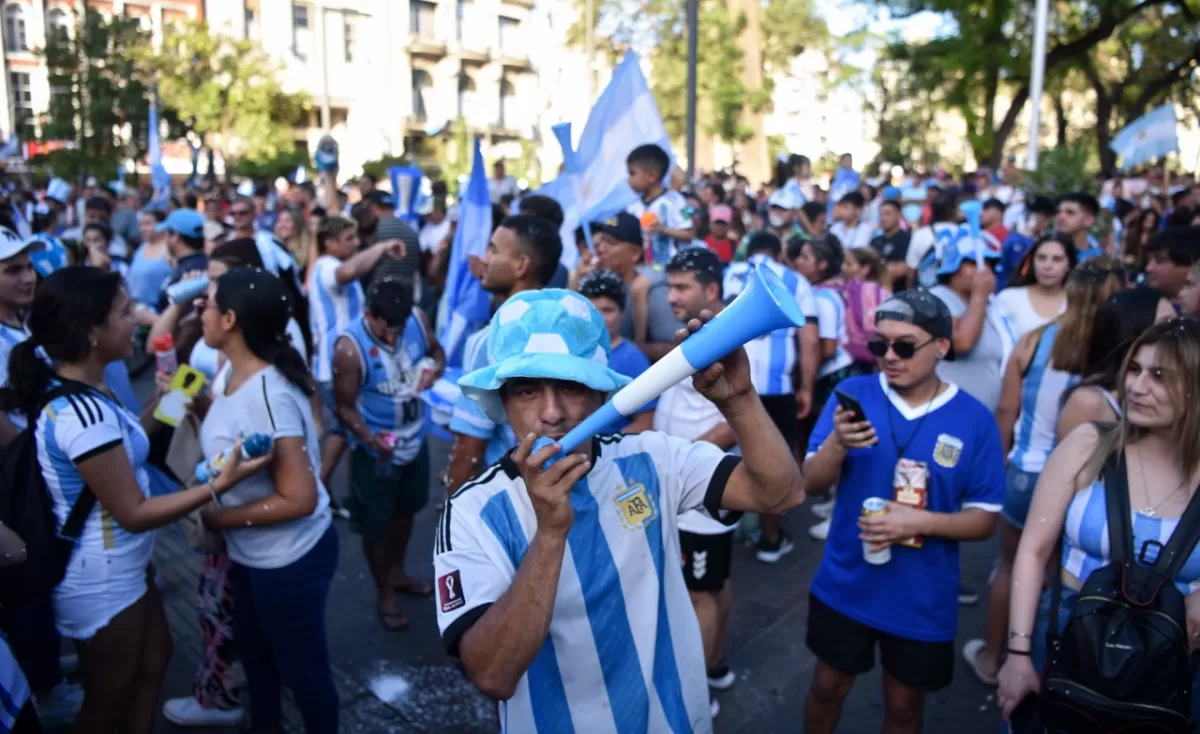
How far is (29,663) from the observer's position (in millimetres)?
3439

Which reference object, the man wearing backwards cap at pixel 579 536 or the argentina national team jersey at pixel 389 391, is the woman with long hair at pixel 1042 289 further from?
the man wearing backwards cap at pixel 579 536

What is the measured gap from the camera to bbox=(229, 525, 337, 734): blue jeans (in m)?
3.00

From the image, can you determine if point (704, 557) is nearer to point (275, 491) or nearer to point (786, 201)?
point (275, 491)

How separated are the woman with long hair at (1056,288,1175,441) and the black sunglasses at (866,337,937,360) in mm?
646

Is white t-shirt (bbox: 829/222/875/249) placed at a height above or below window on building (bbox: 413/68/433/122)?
below

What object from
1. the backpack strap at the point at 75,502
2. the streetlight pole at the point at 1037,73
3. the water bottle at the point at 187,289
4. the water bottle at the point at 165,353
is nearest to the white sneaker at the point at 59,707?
the backpack strap at the point at 75,502

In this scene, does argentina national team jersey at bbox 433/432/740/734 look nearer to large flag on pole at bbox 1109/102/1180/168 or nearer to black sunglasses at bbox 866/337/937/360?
black sunglasses at bbox 866/337/937/360

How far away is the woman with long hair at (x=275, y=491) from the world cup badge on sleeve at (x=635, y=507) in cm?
148

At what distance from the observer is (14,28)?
127 ft

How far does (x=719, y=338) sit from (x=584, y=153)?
4850 mm

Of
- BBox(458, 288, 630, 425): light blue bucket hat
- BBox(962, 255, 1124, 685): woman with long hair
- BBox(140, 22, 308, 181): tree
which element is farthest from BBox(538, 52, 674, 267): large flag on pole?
BBox(140, 22, 308, 181): tree

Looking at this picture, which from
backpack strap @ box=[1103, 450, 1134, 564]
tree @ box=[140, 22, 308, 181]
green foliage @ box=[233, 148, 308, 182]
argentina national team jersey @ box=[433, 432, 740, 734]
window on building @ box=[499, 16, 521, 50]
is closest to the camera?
argentina national team jersey @ box=[433, 432, 740, 734]

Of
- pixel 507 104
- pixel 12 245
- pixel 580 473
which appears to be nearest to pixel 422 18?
pixel 507 104

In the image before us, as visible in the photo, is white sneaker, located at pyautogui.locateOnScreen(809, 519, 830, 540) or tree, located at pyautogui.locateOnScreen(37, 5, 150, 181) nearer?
white sneaker, located at pyautogui.locateOnScreen(809, 519, 830, 540)
